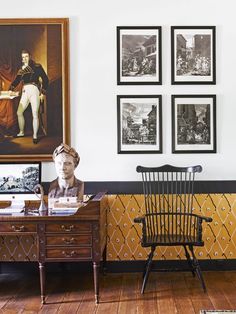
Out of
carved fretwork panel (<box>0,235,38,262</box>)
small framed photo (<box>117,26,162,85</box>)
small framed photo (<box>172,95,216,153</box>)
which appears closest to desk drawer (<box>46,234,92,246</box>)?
carved fretwork panel (<box>0,235,38,262</box>)

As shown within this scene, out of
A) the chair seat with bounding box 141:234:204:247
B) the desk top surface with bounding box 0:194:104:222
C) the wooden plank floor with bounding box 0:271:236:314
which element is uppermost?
the desk top surface with bounding box 0:194:104:222

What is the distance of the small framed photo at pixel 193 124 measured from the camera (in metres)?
4.36

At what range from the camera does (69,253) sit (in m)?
3.60

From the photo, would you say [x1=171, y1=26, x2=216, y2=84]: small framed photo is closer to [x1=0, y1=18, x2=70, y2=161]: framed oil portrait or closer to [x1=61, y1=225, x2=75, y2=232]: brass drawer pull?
[x1=0, y1=18, x2=70, y2=161]: framed oil portrait

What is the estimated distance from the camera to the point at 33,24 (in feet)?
14.3

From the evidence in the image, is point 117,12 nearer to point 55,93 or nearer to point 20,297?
point 55,93

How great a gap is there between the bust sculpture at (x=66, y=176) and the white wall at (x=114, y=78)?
0.47m

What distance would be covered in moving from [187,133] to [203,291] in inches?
58.4

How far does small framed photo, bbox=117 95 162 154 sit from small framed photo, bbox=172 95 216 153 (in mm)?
165

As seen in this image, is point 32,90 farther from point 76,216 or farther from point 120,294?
point 120,294

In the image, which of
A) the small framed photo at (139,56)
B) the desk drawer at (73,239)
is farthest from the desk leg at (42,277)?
the small framed photo at (139,56)

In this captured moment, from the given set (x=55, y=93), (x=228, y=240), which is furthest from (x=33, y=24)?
(x=228, y=240)

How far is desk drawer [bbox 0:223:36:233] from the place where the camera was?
141 inches

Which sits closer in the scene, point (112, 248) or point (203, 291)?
point (203, 291)
